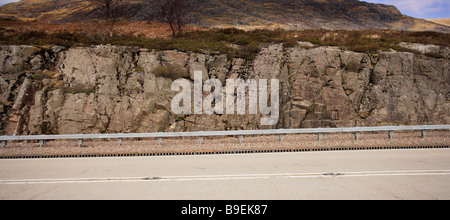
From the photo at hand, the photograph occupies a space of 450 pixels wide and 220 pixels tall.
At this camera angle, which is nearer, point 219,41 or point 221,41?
point 221,41

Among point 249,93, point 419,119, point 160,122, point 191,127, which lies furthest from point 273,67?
point 419,119

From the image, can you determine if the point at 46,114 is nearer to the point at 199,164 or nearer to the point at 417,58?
the point at 199,164

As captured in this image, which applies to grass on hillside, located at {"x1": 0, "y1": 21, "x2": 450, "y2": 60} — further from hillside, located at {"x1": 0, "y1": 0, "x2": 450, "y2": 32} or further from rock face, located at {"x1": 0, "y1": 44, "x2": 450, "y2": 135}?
hillside, located at {"x1": 0, "y1": 0, "x2": 450, "y2": 32}

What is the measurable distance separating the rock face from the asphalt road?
6.48 metres

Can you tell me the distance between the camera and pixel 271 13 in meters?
56.0

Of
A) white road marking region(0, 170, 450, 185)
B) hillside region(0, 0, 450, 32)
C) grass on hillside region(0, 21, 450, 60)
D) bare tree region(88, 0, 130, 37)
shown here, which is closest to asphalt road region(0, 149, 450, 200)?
white road marking region(0, 170, 450, 185)

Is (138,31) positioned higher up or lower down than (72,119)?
higher up

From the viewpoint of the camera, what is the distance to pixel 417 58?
19.4 m

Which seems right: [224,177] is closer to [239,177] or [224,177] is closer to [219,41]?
[239,177]

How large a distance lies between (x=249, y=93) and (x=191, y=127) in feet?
14.9

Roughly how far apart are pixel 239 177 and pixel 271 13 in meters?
53.8
